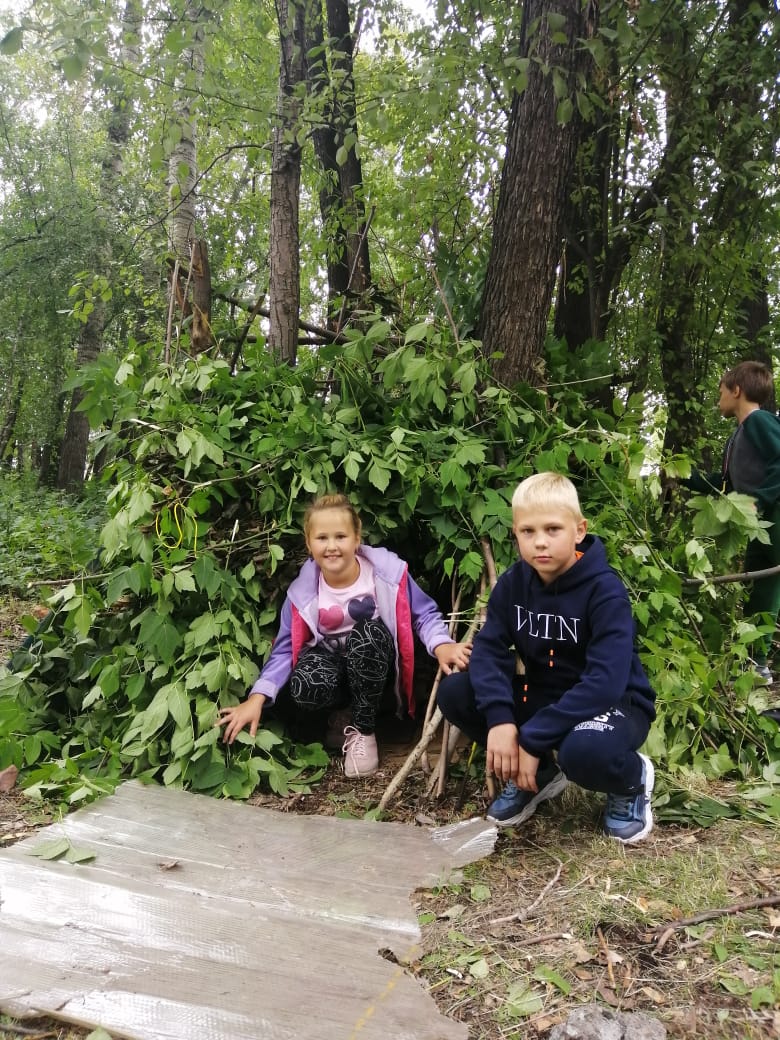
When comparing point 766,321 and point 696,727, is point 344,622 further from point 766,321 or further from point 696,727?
point 766,321

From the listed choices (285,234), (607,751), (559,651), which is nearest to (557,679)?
(559,651)

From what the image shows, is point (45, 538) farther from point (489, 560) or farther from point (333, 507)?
point (489, 560)

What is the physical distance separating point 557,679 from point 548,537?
0.51 m

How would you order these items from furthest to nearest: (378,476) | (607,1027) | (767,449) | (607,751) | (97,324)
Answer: (97,324) → (767,449) → (378,476) → (607,751) → (607,1027)

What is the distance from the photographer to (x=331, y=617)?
327 cm

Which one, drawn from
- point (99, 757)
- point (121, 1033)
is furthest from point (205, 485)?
point (121, 1033)

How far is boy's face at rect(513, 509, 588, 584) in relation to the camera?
7.54 feet

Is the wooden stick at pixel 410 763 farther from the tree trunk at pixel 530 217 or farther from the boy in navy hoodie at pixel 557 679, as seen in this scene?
the tree trunk at pixel 530 217

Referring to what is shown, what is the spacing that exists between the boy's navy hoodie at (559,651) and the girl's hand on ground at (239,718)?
3.37ft

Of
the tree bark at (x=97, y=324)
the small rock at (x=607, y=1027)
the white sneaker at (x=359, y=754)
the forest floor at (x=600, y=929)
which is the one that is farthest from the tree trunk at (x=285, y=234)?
the tree bark at (x=97, y=324)

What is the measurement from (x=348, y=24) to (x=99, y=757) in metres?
5.97

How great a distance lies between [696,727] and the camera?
297 cm

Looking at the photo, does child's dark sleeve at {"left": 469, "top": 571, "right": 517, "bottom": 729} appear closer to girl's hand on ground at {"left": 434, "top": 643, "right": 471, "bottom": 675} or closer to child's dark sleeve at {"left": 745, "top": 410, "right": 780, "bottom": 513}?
girl's hand on ground at {"left": 434, "top": 643, "right": 471, "bottom": 675}

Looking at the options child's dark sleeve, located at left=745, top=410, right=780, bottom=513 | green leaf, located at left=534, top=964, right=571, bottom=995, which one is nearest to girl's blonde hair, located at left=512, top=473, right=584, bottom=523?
green leaf, located at left=534, top=964, right=571, bottom=995
